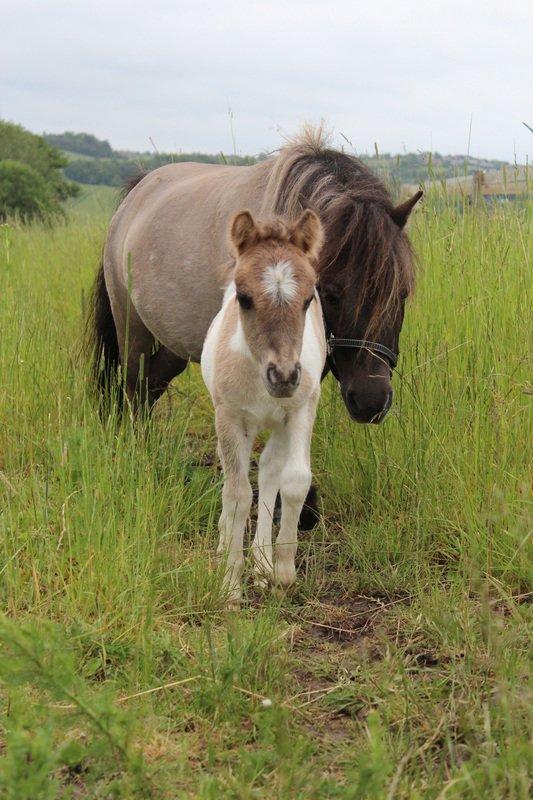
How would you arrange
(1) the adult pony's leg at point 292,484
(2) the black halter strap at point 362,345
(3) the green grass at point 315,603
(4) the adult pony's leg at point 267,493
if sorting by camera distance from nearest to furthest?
(3) the green grass at point 315,603
(1) the adult pony's leg at point 292,484
(4) the adult pony's leg at point 267,493
(2) the black halter strap at point 362,345

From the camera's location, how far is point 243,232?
11.0ft

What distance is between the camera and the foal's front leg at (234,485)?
11.8 feet

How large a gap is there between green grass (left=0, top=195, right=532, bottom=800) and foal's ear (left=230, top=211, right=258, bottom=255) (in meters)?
0.96

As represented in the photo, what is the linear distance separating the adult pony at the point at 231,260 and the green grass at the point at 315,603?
479 mm

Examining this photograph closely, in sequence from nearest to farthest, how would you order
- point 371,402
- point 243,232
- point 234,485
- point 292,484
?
1. point 243,232
2. point 292,484
3. point 234,485
4. point 371,402

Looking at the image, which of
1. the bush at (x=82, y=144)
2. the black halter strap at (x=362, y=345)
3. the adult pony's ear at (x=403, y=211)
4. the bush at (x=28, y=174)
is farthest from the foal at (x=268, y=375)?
the bush at (x=82, y=144)

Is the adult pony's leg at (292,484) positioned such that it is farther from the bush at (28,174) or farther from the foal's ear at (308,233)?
the bush at (28,174)

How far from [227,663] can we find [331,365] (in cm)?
178

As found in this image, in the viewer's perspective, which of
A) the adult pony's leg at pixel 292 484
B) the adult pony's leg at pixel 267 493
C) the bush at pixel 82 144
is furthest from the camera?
the bush at pixel 82 144

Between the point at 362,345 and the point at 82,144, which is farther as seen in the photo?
the point at 82,144

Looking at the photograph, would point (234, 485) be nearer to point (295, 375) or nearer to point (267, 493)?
point (267, 493)

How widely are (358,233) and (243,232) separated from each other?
0.78 meters

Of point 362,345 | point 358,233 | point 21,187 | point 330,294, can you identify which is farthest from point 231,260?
point 21,187

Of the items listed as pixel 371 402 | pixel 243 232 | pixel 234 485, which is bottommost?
pixel 234 485
